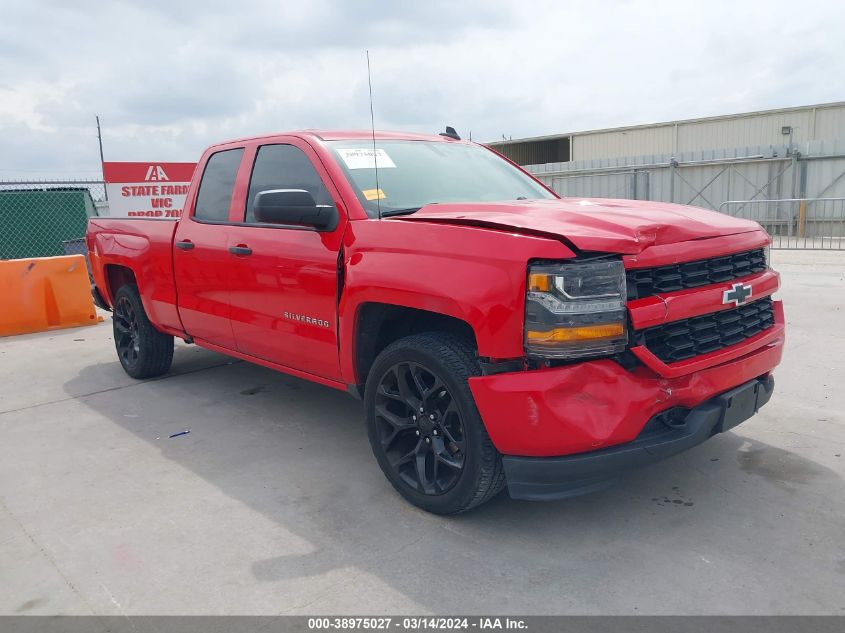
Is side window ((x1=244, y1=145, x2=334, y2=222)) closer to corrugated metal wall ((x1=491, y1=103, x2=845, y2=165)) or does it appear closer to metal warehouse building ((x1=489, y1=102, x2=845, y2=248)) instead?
metal warehouse building ((x1=489, y1=102, x2=845, y2=248))

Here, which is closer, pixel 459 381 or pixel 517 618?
pixel 517 618

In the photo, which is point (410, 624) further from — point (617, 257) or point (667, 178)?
point (667, 178)

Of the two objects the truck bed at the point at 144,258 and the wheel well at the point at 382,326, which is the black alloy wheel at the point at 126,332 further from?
the wheel well at the point at 382,326

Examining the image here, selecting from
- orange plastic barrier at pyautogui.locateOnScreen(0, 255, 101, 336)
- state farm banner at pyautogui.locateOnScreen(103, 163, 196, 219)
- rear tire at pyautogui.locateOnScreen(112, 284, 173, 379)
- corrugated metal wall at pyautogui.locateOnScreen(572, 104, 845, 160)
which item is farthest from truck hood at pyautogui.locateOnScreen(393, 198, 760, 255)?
corrugated metal wall at pyautogui.locateOnScreen(572, 104, 845, 160)

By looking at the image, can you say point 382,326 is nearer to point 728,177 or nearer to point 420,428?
point 420,428

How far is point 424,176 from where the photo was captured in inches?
157

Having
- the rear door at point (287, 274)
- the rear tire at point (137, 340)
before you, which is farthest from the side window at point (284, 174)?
the rear tire at point (137, 340)

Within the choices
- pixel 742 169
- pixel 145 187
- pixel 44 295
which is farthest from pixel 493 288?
pixel 742 169

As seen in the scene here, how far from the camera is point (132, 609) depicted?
104 inches

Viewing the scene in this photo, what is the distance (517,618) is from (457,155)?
112 inches

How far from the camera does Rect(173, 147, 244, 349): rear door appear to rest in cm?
454

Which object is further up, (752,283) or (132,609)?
(752,283)

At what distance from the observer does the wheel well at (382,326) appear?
11.1 feet

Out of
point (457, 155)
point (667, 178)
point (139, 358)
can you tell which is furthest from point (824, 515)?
point (667, 178)
